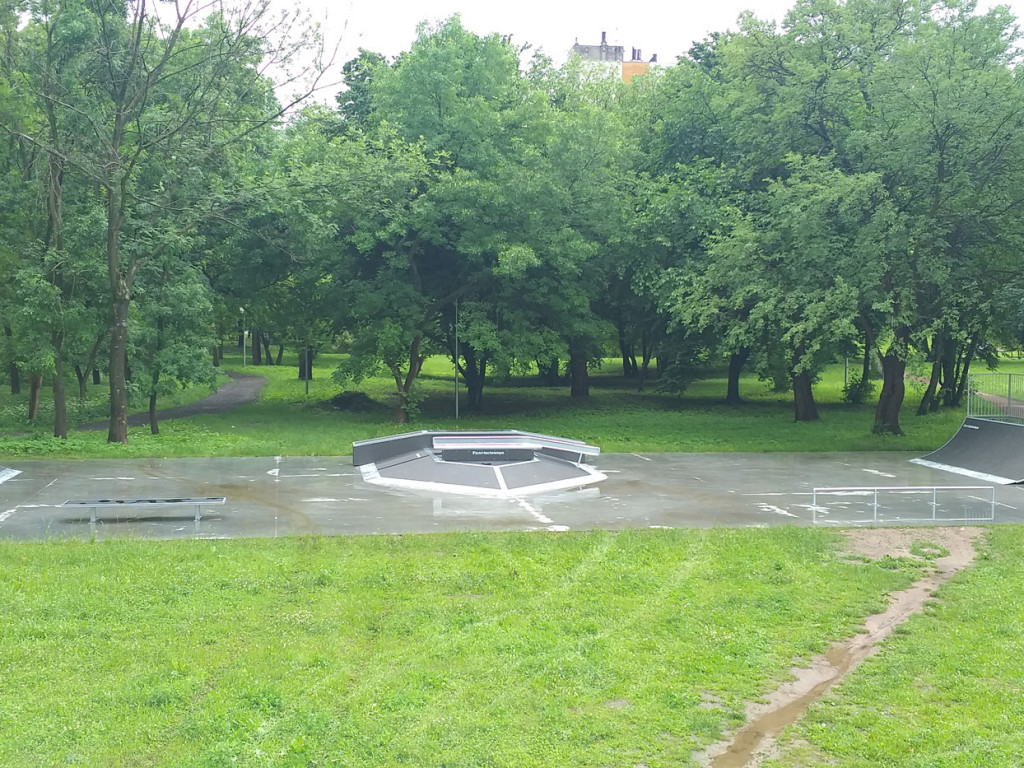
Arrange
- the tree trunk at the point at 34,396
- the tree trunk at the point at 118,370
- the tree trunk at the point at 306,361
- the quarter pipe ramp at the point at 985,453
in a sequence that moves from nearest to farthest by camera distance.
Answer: the quarter pipe ramp at the point at 985,453 < the tree trunk at the point at 118,370 < the tree trunk at the point at 34,396 < the tree trunk at the point at 306,361

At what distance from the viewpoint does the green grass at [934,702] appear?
5.87 metres

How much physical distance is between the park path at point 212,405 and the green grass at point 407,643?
20840 mm

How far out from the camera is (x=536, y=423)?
2894 centimetres

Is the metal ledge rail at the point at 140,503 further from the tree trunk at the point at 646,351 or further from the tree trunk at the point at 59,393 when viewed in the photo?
the tree trunk at the point at 646,351

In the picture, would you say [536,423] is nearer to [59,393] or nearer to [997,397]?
[997,397]

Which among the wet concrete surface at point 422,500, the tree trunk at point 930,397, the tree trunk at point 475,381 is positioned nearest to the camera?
the wet concrete surface at point 422,500

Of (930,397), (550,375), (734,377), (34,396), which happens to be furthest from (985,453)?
(34,396)

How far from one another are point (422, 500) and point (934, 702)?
947 centimetres

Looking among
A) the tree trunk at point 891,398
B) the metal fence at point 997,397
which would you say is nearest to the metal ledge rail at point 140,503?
the metal fence at point 997,397

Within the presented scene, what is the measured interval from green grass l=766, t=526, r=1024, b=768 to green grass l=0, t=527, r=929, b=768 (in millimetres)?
511

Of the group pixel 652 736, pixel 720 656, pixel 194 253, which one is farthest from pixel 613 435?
pixel 652 736

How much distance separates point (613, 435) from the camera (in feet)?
82.8

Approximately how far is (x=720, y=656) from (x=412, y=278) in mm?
22922

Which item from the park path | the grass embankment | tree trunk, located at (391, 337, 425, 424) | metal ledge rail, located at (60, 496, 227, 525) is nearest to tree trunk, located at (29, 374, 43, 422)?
the grass embankment
